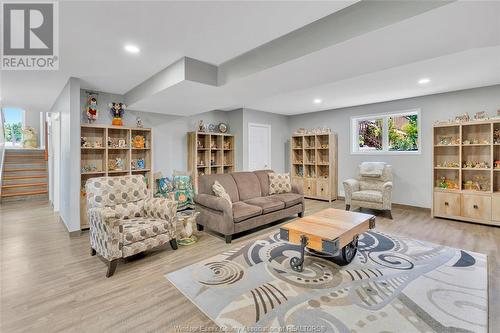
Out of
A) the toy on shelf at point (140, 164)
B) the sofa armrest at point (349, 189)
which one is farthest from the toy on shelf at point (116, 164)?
the sofa armrest at point (349, 189)

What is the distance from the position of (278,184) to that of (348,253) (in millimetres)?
2258

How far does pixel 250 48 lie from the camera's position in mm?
2883

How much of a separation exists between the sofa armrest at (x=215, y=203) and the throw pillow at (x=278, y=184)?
4.61ft

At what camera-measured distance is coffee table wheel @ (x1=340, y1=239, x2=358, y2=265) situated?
8.93 ft

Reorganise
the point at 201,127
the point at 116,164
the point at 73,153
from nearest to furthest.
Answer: the point at 73,153, the point at 116,164, the point at 201,127

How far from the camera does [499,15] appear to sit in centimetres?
178

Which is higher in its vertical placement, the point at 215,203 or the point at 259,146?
the point at 259,146

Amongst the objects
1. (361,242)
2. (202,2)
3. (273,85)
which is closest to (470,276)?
(361,242)

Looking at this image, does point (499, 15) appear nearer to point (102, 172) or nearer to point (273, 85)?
point (273, 85)

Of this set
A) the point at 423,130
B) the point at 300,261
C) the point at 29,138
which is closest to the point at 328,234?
the point at 300,261

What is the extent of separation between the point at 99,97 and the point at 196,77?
2551 millimetres

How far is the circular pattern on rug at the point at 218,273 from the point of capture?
242 cm
